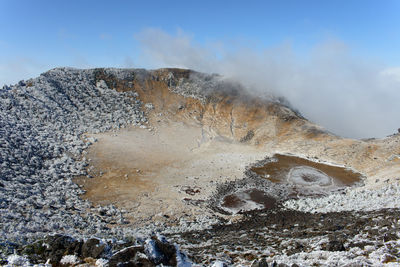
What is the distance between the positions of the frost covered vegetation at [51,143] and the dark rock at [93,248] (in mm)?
6107

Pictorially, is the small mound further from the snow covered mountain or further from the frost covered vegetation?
the frost covered vegetation

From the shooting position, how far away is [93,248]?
11.6 m

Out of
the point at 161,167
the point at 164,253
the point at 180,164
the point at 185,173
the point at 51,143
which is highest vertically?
the point at 51,143

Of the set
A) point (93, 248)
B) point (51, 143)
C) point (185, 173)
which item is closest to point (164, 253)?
point (93, 248)

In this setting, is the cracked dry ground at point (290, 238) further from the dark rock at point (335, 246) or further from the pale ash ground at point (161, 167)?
the pale ash ground at point (161, 167)

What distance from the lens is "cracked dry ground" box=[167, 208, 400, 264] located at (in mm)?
13385

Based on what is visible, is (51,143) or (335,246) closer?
(335,246)

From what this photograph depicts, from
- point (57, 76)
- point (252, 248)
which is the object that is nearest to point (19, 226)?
point (252, 248)

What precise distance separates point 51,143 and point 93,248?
32.4m

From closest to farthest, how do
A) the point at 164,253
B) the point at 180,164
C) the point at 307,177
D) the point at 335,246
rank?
1. the point at 164,253
2. the point at 335,246
3. the point at 307,177
4. the point at 180,164

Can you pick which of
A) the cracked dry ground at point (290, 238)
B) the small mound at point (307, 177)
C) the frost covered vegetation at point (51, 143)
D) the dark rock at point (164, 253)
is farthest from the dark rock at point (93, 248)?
the small mound at point (307, 177)

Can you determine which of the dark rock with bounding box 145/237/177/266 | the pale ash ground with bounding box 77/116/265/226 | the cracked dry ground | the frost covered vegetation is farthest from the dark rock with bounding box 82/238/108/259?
the pale ash ground with bounding box 77/116/265/226

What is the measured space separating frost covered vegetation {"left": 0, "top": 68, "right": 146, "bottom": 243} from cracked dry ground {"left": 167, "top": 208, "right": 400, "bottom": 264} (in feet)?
30.8

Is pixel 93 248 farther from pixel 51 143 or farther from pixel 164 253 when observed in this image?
pixel 51 143
